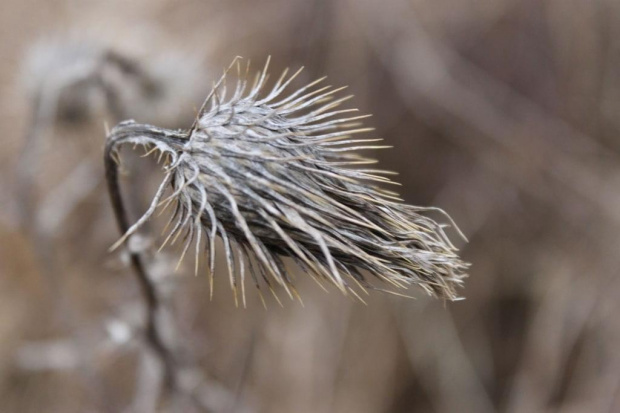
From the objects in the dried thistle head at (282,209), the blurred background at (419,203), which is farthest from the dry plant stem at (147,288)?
the blurred background at (419,203)

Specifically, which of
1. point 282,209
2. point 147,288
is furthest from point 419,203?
point 282,209

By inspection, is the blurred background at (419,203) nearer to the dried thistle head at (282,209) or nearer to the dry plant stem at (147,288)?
the dry plant stem at (147,288)

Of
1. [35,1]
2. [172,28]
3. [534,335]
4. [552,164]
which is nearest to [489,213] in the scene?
[552,164]

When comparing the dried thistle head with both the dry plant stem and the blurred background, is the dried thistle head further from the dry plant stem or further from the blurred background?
the blurred background

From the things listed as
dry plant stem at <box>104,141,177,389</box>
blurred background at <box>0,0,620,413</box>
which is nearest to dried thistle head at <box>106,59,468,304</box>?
dry plant stem at <box>104,141,177,389</box>

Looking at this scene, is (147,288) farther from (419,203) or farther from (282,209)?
(419,203)
